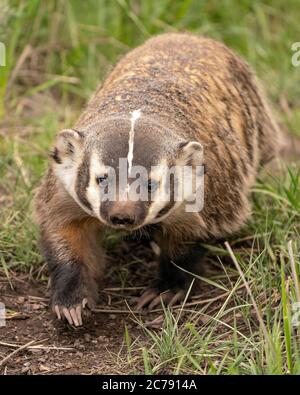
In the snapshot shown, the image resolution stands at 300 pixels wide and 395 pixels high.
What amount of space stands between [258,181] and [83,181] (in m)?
1.36

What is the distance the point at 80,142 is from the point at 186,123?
48 cm

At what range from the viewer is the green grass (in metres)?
2.76

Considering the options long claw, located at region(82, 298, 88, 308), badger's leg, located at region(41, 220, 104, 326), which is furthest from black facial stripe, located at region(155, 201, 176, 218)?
long claw, located at region(82, 298, 88, 308)

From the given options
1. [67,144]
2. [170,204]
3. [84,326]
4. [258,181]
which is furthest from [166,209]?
[258,181]

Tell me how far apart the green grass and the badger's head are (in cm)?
40

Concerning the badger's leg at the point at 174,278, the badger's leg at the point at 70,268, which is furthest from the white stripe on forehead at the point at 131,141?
the badger's leg at the point at 174,278

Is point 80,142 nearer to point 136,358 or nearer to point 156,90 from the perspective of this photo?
point 156,90

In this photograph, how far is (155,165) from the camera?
8.90 ft

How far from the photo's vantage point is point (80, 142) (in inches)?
113

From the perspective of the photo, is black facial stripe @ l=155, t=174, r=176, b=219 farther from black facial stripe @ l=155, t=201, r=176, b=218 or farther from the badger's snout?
the badger's snout

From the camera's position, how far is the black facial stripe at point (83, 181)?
2.81 metres

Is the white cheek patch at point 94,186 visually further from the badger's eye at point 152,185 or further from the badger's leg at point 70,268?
the badger's leg at point 70,268
